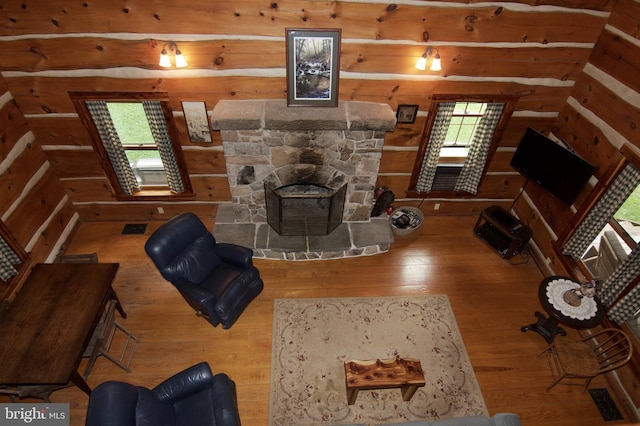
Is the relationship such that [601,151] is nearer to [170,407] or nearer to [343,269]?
[343,269]

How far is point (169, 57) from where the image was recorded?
427cm

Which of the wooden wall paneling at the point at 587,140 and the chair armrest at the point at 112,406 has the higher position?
the wooden wall paneling at the point at 587,140

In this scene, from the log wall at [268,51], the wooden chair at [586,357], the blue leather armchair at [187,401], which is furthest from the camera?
the log wall at [268,51]

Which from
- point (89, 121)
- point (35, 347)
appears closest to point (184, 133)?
point (89, 121)

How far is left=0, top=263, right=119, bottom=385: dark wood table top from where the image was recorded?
3385 mm

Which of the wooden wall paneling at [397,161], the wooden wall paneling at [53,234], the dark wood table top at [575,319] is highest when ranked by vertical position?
the wooden wall paneling at [397,161]

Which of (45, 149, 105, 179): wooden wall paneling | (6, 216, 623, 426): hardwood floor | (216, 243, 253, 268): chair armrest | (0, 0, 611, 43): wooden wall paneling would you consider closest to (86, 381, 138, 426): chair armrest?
(6, 216, 623, 426): hardwood floor

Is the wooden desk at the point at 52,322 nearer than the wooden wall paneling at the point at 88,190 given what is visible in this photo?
Yes

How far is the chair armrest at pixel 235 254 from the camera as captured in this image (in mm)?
4664

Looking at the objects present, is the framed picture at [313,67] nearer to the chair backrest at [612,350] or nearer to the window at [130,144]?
the window at [130,144]

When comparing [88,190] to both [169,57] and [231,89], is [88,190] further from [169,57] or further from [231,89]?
[231,89]

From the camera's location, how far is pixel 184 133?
5074 mm

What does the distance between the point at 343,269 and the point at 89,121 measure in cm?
407

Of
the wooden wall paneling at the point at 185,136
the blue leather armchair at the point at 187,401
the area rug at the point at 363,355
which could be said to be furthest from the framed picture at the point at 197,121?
the blue leather armchair at the point at 187,401
